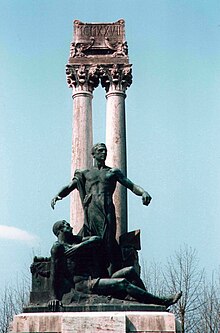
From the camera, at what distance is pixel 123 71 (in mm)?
21594

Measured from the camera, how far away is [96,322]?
1053 centimetres

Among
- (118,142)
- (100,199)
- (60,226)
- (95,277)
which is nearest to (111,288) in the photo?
(95,277)

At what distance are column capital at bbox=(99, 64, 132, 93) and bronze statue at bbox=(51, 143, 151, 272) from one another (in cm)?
916

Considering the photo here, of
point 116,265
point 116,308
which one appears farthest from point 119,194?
point 116,308

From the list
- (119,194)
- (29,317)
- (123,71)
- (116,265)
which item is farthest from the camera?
(123,71)

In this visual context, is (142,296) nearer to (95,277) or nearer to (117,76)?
(95,277)

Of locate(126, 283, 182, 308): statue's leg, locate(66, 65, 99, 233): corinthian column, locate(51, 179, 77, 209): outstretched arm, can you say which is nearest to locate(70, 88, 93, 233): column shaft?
locate(66, 65, 99, 233): corinthian column

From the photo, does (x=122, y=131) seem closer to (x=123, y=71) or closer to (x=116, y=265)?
(x=123, y=71)

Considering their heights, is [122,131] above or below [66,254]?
above

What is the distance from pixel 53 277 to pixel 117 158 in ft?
31.2

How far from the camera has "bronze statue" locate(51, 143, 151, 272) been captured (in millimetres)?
12180

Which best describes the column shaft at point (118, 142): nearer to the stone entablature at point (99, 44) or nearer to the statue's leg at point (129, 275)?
the stone entablature at point (99, 44)

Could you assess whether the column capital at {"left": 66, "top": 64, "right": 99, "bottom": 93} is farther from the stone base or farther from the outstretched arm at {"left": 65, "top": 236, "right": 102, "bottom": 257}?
the stone base

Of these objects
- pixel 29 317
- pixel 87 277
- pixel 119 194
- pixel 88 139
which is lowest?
pixel 29 317
